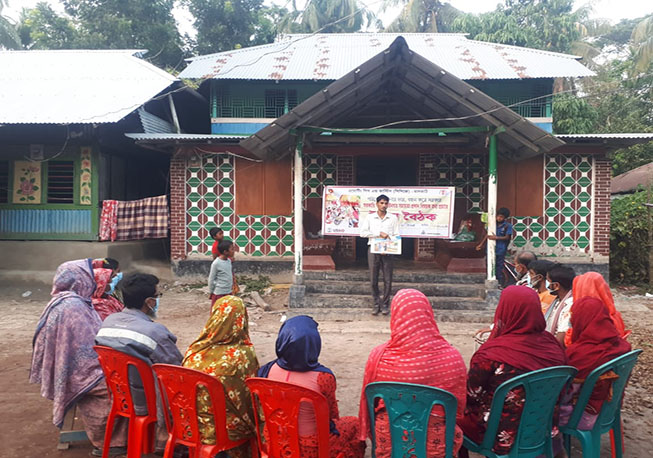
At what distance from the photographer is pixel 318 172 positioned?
1046 cm

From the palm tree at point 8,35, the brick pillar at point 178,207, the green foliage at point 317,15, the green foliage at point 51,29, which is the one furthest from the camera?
the green foliage at point 317,15

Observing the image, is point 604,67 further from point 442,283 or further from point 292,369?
point 292,369

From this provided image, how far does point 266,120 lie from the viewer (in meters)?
11.7

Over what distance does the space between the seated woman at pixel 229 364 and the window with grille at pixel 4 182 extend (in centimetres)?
989

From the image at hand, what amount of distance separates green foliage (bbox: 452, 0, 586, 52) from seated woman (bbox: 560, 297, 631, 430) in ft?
54.7

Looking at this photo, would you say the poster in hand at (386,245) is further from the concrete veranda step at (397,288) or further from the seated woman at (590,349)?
the seated woman at (590,349)

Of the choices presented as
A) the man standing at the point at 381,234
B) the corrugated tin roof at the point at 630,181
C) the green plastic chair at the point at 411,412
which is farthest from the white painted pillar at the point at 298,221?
the corrugated tin roof at the point at 630,181

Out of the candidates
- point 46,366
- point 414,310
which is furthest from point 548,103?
point 46,366

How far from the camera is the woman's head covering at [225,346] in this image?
2840 millimetres

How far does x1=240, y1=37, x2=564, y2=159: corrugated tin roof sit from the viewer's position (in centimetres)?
729

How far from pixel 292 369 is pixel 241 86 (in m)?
10.2

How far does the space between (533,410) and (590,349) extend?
68 cm

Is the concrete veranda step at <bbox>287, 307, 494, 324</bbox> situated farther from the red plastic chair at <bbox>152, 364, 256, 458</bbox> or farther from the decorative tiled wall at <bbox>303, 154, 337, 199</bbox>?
the red plastic chair at <bbox>152, 364, 256, 458</bbox>

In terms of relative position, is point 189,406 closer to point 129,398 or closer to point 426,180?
point 129,398
